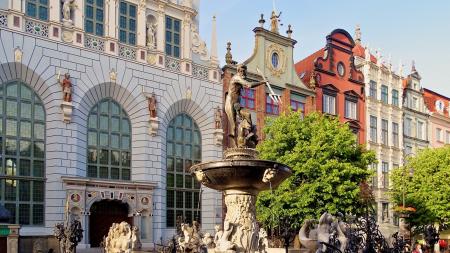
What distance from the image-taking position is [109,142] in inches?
1480

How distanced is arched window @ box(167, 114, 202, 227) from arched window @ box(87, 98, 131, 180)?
10.3 feet

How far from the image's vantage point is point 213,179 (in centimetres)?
1697

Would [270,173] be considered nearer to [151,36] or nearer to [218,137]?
[151,36]

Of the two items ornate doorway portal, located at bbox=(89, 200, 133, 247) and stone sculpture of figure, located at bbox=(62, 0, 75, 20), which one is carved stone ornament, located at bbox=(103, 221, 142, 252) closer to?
ornate doorway portal, located at bbox=(89, 200, 133, 247)

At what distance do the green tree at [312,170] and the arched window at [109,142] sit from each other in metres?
8.41

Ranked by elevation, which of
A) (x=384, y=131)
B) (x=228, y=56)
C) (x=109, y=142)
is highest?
(x=228, y=56)

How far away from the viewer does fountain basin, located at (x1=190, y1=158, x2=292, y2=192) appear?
16.3 meters

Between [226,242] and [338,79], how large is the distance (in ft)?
123

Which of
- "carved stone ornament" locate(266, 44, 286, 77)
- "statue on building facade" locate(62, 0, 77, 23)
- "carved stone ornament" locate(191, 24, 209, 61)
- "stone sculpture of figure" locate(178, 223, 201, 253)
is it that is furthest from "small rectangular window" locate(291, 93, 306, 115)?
"stone sculpture of figure" locate(178, 223, 201, 253)

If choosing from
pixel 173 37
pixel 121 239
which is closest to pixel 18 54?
pixel 173 37

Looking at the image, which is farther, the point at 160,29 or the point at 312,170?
the point at 160,29

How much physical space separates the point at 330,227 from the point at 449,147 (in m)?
33.2

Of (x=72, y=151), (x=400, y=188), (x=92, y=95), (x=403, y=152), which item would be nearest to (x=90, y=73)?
(x=92, y=95)

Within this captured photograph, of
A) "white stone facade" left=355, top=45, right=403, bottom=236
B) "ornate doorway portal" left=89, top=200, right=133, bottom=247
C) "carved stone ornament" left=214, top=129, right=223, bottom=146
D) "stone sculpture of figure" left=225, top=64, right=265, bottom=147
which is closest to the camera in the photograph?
"stone sculpture of figure" left=225, top=64, right=265, bottom=147
